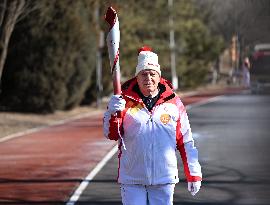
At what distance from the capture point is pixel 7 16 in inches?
1104

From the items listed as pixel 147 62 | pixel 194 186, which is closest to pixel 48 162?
pixel 194 186

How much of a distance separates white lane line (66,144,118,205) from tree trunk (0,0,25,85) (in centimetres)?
871

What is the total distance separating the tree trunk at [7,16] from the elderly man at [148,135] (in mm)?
20930

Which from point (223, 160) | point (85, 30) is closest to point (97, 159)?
point (223, 160)

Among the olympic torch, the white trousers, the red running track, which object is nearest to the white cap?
the olympic torch

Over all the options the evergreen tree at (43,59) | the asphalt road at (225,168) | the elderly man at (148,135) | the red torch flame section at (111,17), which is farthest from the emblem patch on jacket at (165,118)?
the evergreen tree at (43,59)

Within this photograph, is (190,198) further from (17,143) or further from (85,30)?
(85,30)

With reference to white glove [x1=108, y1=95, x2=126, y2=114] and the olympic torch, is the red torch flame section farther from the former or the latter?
white glove [x1=108, y1=95, x2=126, y2=114]

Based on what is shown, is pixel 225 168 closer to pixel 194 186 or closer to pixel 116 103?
pixel 194 186

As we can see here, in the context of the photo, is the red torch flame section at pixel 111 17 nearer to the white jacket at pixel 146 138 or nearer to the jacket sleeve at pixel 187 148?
the white jacket at pixel 146 138

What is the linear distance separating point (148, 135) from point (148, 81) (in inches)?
16.7

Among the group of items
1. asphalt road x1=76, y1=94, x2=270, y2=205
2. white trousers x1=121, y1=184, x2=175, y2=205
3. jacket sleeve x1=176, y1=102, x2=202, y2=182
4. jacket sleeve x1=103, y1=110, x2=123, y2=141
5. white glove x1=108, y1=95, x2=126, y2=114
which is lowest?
asphalt road x1=76, y1=94, x2=270, y2=205

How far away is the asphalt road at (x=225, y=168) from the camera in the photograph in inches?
492

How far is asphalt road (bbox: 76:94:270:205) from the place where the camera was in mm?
12508
